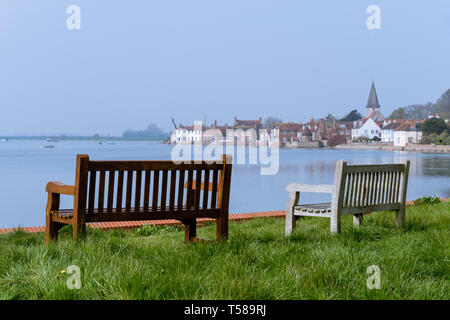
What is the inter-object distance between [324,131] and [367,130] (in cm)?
1044

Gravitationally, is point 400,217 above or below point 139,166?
below

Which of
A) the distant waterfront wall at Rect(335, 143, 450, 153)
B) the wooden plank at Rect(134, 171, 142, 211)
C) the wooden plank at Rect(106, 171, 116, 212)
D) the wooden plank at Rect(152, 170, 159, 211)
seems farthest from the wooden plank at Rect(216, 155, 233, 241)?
the distant waterfront wall at Rect(335, 143, 450, 153)

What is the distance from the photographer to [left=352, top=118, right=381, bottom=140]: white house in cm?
10538

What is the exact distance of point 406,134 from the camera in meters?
96.4

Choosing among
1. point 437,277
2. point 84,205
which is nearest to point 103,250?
point 84,205

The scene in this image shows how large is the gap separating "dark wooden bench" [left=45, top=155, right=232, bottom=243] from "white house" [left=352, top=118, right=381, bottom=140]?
103 metres

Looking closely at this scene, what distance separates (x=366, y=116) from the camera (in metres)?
120

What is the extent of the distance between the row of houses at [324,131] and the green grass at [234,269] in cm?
8295

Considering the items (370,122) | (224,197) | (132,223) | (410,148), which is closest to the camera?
(224,197)

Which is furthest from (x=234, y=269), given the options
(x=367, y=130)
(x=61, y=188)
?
(x=367, y=130)

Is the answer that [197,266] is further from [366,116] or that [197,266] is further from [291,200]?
[366,116]

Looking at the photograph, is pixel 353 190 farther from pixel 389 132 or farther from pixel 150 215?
pixel 389 132
